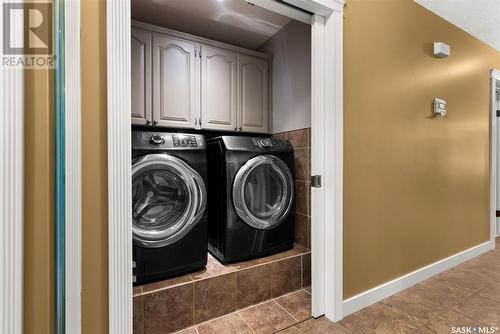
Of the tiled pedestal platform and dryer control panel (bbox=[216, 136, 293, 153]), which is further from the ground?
dryer control panel (bbox=[216, 136, 293, 153])

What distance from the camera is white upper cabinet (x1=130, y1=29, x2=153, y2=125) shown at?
2.05m

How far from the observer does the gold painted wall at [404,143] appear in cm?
167

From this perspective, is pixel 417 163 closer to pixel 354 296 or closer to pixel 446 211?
pixel 446 211

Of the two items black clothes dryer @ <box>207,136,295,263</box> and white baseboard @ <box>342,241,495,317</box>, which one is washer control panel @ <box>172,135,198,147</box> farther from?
white baseboard @ <box>342,241,495,317</box>

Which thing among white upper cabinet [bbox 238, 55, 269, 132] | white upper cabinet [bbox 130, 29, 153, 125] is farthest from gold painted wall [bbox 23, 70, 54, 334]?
white upper cabinet [bbox 238, 55, 269, 132]

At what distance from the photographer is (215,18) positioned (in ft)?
7.36

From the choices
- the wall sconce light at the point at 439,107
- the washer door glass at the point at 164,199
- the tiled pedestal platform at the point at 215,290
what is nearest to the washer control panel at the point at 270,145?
the washer door glass at the point at 164,199

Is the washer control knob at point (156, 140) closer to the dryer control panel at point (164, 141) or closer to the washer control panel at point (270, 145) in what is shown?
the dryer control panel at point (164, 141)

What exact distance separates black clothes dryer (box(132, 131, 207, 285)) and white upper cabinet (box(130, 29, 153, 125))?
0.57 meters

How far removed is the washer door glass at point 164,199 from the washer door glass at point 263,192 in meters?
0.32

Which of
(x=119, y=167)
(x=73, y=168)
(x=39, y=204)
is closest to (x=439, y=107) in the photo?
(x=119, y=167)

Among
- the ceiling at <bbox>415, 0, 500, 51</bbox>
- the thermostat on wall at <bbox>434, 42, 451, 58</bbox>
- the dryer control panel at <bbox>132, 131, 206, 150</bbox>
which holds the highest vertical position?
the ceiling at <bbox>415, 0, 500, 51</bbox>

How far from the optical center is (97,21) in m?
0.97

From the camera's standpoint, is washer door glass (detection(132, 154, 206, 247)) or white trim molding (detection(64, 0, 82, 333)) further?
washer door glass (detection(132, 154, 206, 247))
